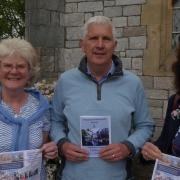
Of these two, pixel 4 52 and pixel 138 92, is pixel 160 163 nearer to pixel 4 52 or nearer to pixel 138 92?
pixel 138 92

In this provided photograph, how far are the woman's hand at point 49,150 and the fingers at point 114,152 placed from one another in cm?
27

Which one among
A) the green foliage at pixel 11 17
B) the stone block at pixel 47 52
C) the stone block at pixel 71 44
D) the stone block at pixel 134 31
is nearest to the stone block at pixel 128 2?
the stone block at pixel 134 31

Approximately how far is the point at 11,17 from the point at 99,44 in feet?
60.8

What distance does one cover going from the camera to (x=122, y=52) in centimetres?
654

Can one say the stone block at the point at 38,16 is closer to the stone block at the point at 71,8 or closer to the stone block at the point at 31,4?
the stone block at the point at 31,4

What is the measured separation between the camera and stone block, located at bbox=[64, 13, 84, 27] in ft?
22.6

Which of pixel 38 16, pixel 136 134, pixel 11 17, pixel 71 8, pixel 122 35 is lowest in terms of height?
pixel 136 134

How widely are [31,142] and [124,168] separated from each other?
22.7 inches

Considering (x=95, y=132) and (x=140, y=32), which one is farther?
(x=140, y=32)

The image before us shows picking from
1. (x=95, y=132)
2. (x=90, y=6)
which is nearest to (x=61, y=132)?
(x=95, y=132)

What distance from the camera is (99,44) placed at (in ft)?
9.09

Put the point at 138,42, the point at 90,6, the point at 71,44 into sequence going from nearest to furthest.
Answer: the point at 138,42, the point at 90,6, the point at 71,44

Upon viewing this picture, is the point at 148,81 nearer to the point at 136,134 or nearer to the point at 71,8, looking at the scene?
the point at 71,8

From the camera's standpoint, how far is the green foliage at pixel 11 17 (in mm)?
20266
